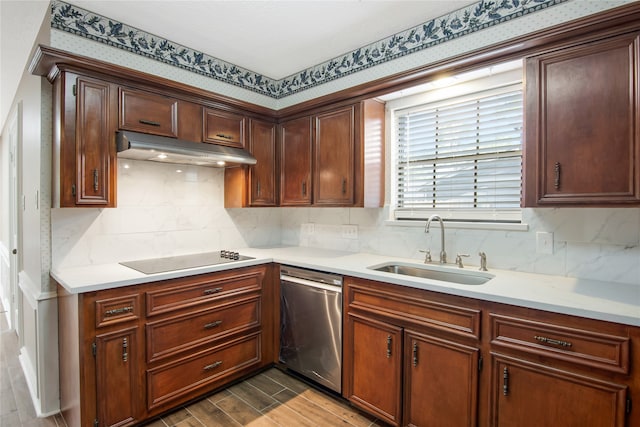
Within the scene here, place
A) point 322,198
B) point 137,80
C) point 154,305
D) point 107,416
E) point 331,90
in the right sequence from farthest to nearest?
1. point 331,90
2. point 322,198
3. point 137,80
4. point 154,305
5. point 107,416

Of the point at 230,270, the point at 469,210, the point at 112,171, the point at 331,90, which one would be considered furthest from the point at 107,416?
the point at 331,90

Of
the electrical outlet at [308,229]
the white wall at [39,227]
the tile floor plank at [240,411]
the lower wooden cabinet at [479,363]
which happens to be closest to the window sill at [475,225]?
the lower wooden cabinet at [479,363]

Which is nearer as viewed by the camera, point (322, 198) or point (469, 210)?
point (469, 210)

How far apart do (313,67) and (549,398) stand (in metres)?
2.96

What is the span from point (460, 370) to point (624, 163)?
123 centimetres

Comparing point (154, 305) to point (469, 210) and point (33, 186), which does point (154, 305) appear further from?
point (469, 210)

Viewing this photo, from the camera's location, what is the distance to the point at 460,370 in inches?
68.2

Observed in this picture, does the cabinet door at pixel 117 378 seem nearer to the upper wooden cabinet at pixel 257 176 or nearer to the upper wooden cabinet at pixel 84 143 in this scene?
the upper wooden cabinet at pixel 84 143

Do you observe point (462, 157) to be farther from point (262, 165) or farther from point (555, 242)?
→ point (262, 165)

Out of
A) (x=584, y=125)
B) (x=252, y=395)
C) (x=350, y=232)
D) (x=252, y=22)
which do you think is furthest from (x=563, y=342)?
(x=252, y=22)

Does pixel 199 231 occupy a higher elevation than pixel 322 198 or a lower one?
lower

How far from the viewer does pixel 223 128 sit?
110 inches

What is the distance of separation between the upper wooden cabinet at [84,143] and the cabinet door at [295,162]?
1.40 m

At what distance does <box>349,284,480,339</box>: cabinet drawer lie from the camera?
1.71m
